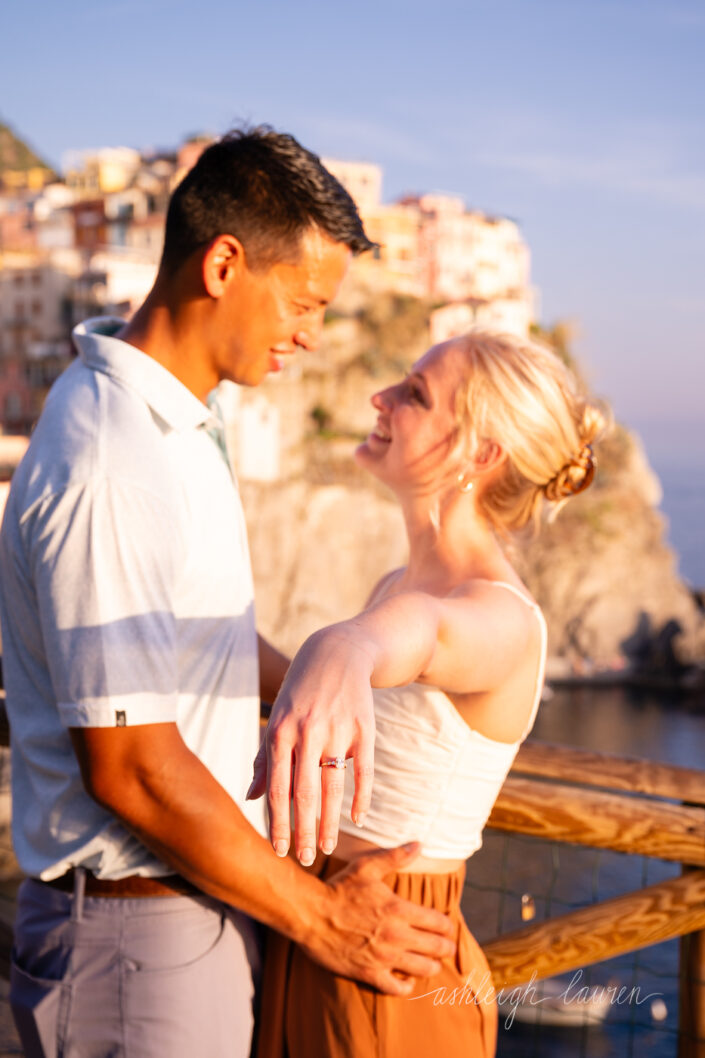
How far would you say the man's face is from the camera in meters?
2.13

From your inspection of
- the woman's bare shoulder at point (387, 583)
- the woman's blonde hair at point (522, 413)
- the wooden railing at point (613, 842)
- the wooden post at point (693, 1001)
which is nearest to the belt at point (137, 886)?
the woman's bare shoulder at point (387, 583)

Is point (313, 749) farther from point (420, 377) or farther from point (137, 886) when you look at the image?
point (420, 377)

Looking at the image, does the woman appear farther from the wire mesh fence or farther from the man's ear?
the wire mesh fence

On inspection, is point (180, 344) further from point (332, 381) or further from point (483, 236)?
point (483, 236)

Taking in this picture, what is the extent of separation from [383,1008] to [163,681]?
29.1 inches

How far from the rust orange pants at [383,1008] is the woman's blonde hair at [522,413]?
83 centimetres

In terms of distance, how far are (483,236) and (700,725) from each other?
113 ft

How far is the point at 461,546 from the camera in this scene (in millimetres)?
2047

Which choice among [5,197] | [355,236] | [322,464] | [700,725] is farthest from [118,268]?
[355,236]

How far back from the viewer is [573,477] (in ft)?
6.86

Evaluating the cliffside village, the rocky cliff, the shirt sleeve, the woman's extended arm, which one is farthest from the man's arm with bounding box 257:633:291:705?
the rocky cliff

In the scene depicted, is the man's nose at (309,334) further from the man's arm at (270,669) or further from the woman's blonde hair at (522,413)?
the man's arm at (270,669)
